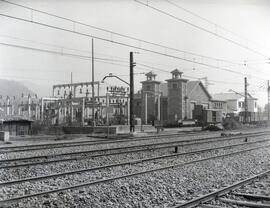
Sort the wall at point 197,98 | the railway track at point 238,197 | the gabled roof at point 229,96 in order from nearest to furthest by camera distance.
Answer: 1. the railway track at point 238,197
2. the wall at point 197,98
3. the gabled roof at point 229,96

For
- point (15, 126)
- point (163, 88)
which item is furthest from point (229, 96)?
point (15, 126)

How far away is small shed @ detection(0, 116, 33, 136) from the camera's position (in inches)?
935

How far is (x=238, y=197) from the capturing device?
6.29 metres

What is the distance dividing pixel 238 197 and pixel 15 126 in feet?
68.6

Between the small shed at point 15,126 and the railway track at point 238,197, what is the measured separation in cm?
1975

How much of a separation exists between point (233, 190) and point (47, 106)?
3672 cm

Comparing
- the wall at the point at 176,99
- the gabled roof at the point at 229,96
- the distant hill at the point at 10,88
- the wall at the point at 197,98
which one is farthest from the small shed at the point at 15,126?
the gabled roof at the point at 229,96

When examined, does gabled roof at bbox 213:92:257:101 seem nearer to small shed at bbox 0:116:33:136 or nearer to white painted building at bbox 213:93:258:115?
white painted building at bbox 213:93:258:115

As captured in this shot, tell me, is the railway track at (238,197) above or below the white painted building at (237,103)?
below

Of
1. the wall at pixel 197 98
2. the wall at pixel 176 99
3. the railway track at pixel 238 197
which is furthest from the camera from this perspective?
the wall at pixel 197 98

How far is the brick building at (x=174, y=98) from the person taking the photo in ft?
157

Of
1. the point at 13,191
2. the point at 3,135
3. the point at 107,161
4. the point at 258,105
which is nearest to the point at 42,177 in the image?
the point at 13,191

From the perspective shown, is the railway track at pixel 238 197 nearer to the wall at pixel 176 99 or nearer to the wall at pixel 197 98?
the wall at pixel 176 99

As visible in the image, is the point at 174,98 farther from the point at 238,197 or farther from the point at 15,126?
the point at 238,197
